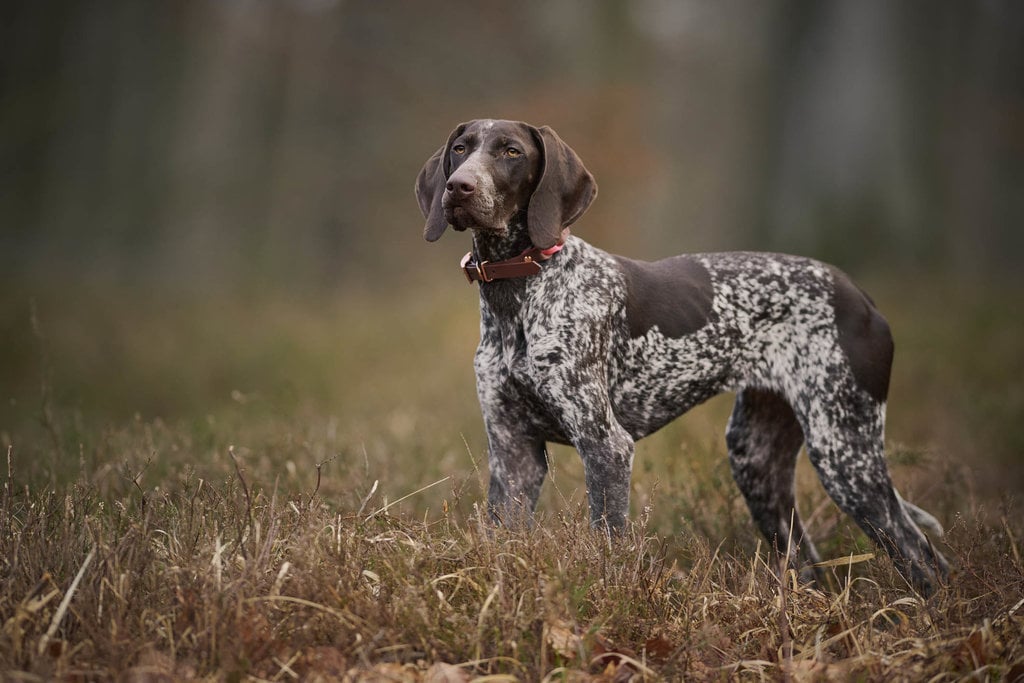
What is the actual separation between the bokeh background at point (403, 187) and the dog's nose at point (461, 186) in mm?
2263

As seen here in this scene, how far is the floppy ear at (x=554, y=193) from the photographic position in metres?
3.76

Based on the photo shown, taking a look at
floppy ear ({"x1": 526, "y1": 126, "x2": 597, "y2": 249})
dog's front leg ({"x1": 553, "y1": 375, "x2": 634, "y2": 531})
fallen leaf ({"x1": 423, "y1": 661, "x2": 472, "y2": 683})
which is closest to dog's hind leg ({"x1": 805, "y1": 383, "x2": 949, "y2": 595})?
dog's front leg ({"x1": 553, "y1": 375, "x2": 634, "y2": 531})

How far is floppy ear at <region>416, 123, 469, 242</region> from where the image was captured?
380cm

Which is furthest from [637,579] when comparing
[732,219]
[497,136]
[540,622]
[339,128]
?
[339,128]

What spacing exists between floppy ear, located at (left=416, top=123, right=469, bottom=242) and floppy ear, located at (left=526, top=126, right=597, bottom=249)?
13.8 inches

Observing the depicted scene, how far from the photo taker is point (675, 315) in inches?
164

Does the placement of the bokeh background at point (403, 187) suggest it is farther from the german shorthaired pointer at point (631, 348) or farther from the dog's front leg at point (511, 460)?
the dog's front leg at point (511, 460)

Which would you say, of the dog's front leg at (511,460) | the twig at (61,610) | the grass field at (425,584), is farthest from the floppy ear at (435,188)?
the twig at (61,610)

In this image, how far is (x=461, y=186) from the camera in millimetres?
3520

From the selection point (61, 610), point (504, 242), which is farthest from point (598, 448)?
point (61, 610)

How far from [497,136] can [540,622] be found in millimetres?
1923

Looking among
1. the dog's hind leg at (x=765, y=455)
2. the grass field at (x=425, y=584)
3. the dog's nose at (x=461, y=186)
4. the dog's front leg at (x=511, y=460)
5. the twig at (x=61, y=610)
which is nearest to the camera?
the twig at (x=61, y=610)

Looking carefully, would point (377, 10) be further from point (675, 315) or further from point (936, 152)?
point (675, 315)

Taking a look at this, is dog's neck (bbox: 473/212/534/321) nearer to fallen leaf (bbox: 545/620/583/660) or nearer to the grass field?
the grass field
